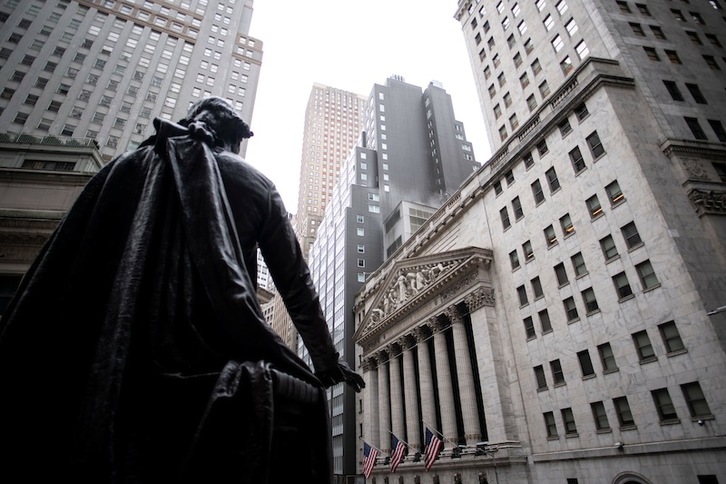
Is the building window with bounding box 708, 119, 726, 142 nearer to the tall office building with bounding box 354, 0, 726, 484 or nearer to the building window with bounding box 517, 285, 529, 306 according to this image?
the tall office building with bounding box 354, 0, 726, 484

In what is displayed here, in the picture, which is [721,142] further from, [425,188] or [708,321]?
[425,188]

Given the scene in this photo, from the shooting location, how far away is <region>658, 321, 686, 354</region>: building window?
2359 centimetres

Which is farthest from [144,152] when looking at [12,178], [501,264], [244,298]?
[501,264]

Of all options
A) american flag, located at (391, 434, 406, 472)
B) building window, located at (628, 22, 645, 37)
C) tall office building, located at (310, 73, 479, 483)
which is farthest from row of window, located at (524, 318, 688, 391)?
tall office building, located at (310, 73, 479, 483)

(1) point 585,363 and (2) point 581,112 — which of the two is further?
(2) point 581,112

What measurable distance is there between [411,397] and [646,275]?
28178 mm

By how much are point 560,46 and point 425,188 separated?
51.2m

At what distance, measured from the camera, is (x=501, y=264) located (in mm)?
38719

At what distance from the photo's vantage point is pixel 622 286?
27.2m

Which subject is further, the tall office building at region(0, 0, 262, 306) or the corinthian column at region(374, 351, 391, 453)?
the tall office building at region(0, 0, 262, 306)

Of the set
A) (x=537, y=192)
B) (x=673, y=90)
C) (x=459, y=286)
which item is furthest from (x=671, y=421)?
(x=673, y=90)

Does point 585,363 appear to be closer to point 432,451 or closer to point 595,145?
point 432,451

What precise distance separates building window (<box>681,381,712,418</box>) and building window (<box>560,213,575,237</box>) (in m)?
12.4

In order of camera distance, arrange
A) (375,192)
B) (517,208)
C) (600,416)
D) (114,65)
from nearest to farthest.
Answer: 1. (600,416)
2. (517,208)
3. (114,65)
4. (375,192)
